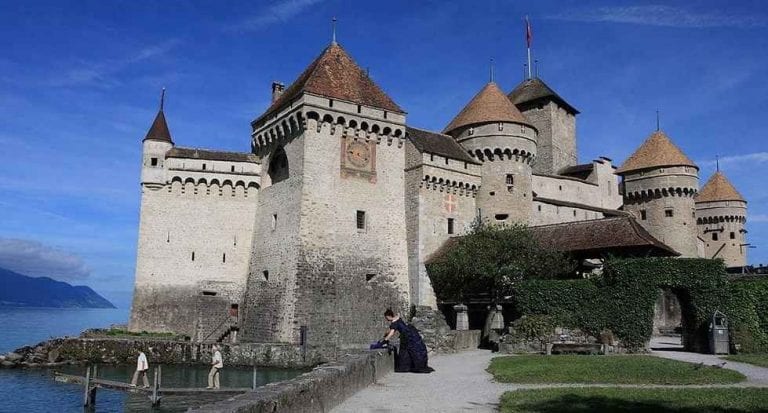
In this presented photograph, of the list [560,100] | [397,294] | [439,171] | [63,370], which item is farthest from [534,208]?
[63,370]

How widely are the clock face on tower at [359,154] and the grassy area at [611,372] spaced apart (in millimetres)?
17425

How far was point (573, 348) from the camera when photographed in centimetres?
2166

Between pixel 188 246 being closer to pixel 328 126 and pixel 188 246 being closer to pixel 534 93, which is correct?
pixel 328 126

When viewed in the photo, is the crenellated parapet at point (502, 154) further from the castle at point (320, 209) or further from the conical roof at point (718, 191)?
the conical roof at point (718, 191)

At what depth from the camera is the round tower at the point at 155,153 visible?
34.9m

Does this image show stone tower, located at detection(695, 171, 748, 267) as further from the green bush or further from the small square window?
the small square window

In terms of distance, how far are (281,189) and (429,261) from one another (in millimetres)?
9081

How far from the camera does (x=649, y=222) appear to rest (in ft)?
155

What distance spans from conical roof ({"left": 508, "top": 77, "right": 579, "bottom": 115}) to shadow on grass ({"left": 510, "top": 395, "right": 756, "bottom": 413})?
143ft

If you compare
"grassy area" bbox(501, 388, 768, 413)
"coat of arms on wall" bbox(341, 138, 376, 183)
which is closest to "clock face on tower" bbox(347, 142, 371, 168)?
"coat of arms on wall" bbox(341, 138, 376, 183)

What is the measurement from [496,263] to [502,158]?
34.0ft

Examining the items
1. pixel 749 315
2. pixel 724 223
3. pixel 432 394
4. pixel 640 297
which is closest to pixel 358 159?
pixel 640 297

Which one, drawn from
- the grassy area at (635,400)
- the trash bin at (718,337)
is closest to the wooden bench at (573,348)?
the trash bin at (718,337)

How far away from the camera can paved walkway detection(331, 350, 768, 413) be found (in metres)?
10.6
